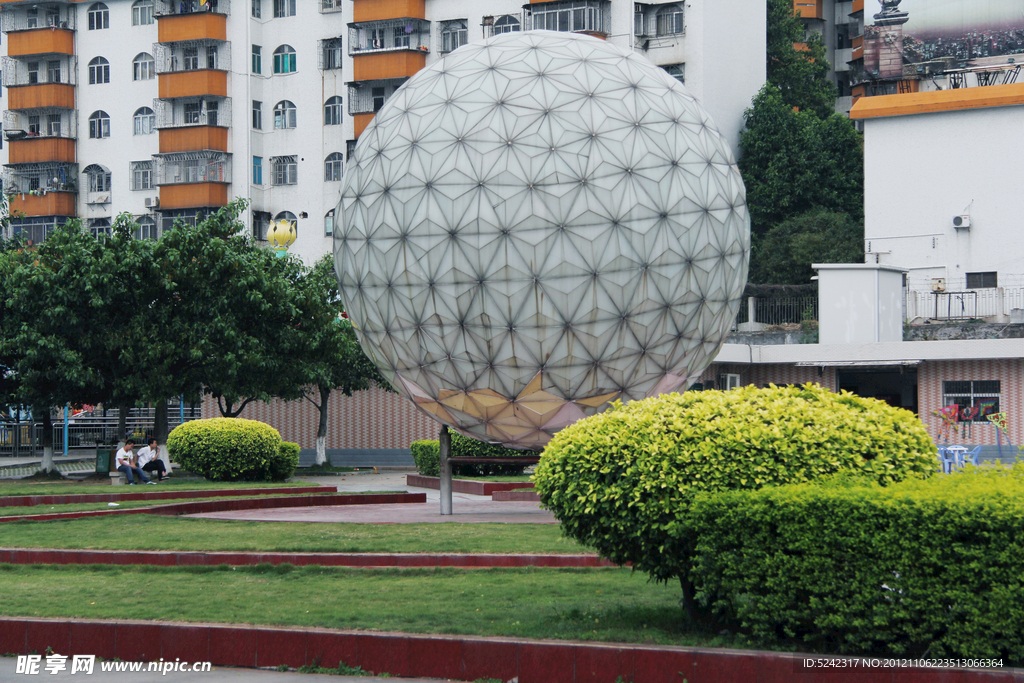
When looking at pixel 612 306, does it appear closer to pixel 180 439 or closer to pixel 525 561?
pixel 525 561

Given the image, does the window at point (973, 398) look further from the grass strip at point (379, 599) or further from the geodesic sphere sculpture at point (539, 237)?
the grass strip at point (379, 599)

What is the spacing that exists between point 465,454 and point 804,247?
993 inches

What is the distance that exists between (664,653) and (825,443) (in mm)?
2361

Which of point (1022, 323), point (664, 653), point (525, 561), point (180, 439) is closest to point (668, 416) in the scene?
point (664, 653)

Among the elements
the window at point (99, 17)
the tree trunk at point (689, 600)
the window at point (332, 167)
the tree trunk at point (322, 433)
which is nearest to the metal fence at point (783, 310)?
the tree trunk at point (322, 433)

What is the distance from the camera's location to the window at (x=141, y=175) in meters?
61.8

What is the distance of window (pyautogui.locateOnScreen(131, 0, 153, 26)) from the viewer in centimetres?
6169

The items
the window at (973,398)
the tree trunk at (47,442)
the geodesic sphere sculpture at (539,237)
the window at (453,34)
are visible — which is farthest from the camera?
the window at (453,34)

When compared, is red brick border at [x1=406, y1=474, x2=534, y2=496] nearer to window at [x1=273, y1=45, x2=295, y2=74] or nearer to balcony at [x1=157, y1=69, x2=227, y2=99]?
balcony at [x1=157, y1=69, x2=227, y2=99]

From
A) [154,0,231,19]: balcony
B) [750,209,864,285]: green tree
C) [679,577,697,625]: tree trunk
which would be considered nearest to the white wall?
[750,209,864,285]: green tree

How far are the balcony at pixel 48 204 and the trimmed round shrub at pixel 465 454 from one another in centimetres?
3873

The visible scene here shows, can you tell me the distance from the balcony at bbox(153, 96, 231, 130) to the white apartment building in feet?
0.28

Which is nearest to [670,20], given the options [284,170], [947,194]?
[947,194]

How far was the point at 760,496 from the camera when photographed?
354 inches
